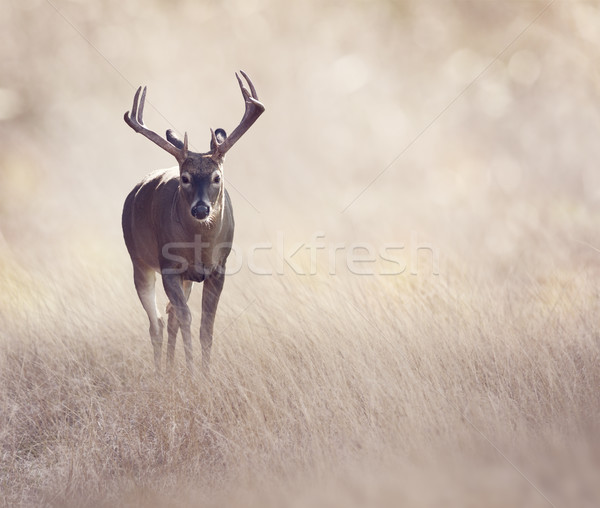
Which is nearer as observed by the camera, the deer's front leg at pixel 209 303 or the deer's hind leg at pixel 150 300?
the deer's front leg at pixel 209 303

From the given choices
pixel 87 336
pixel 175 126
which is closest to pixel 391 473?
pixel 87 336

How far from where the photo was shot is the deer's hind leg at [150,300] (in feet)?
21.8

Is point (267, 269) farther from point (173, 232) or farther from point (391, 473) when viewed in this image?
point (391, 473)

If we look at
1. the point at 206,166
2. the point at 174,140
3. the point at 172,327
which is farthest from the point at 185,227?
the point at 172,327

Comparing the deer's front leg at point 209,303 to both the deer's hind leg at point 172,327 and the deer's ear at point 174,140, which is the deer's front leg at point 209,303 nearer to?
the deer's hind leg at point 172,327

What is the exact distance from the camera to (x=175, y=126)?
12562mm

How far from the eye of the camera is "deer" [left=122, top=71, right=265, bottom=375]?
19.7ft

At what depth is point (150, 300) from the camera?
23.2ft

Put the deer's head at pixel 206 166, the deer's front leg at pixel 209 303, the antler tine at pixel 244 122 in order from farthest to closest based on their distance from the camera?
the deer's front leg at pixel 209 303, the antler tine at pixel 244 122, the deer's head at pixel 206 166

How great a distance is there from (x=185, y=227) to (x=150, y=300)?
1.05 meters

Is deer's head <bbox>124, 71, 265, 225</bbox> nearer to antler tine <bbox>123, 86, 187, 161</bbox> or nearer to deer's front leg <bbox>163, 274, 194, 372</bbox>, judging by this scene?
antler tine <bbox>123, 86, 187, 161</bbox>

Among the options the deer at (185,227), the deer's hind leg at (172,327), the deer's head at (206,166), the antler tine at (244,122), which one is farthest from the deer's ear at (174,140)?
the deer's hind leg at (172,327)

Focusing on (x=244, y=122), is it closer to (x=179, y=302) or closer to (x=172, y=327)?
(x=179, y=302)

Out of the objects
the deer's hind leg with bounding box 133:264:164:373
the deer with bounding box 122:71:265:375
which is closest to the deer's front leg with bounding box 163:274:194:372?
the deer with bounding box 122:71:265:375
